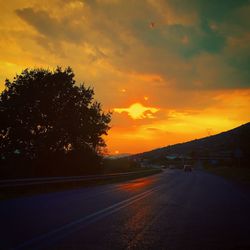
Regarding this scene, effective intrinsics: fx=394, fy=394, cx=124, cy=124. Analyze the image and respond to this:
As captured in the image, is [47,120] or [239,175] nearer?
[47,120]

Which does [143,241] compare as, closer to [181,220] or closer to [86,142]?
[181,220]

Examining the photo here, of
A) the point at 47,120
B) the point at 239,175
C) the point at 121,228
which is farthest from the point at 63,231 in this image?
the point at 239,175

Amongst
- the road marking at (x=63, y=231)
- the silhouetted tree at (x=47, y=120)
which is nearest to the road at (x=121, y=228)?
the road marking at (x=63, y=231)

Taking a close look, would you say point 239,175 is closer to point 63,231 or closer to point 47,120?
point 47,120

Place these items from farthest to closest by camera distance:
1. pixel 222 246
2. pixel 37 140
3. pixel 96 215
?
pixel 37 140, pixel 96 215, pixel 222 246

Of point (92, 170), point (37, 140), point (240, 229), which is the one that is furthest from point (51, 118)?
point (240, 229)

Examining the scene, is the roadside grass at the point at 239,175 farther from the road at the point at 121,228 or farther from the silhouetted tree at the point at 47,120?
the road at the point at 121,228

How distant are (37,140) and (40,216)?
30.9m

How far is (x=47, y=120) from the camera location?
142 ft

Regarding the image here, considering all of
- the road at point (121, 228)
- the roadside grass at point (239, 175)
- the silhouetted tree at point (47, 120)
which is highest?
the silhouetted tree at point (47, 120)

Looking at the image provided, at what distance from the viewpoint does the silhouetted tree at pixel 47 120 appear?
4181 centimetres

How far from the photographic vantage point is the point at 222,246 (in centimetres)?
795

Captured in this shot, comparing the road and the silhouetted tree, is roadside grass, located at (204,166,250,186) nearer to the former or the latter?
the silhouetted tree

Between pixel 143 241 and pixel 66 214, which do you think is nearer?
pixel 143 241
